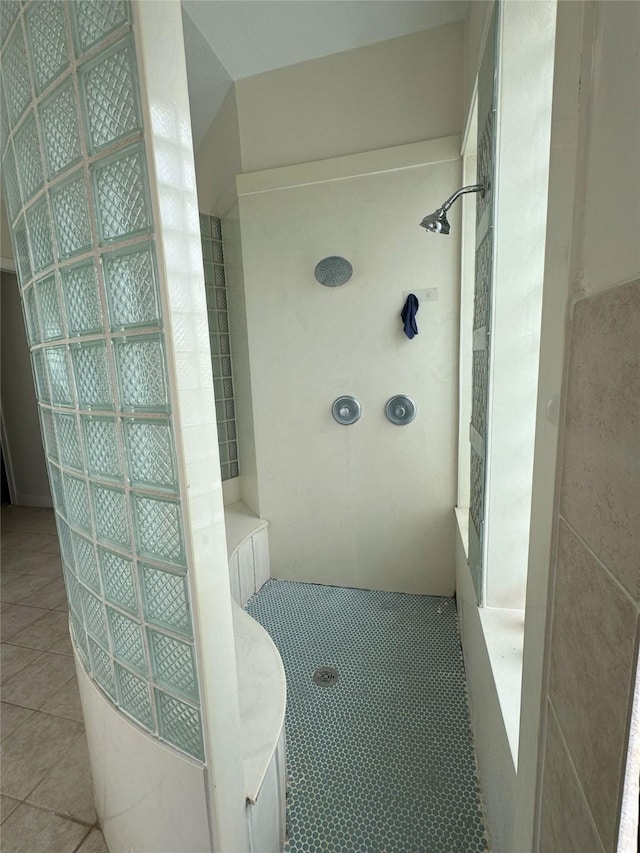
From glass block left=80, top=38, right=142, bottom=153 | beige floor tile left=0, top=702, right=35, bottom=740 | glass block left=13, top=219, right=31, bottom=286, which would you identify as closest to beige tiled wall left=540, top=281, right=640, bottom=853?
glass block left=80, top=38, right=142, bottom=153

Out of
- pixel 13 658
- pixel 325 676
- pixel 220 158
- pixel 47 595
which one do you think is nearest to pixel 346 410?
pixel 325 676

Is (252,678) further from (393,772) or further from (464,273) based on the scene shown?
(464,273)

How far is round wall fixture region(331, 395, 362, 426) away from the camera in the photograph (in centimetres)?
212

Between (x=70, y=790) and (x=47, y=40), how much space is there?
1954 millimetres

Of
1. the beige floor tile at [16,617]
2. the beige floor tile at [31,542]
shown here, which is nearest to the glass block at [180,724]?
the beige floor tile at [16,617]

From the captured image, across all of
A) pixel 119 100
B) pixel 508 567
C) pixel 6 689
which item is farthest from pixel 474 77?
pixel 6 689

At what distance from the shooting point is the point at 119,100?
56 cm

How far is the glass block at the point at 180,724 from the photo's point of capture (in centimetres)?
71

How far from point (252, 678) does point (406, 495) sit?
119 centimetres

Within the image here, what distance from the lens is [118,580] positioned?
750 mm

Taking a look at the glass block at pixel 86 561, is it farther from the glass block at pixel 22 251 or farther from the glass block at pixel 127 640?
the glass block at pixel 22 251

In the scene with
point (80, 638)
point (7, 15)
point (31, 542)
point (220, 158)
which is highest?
point (220, 158)

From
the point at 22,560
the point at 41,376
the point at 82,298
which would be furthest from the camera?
the point at 22,560

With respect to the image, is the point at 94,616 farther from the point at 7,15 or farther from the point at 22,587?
the point at 22,587
